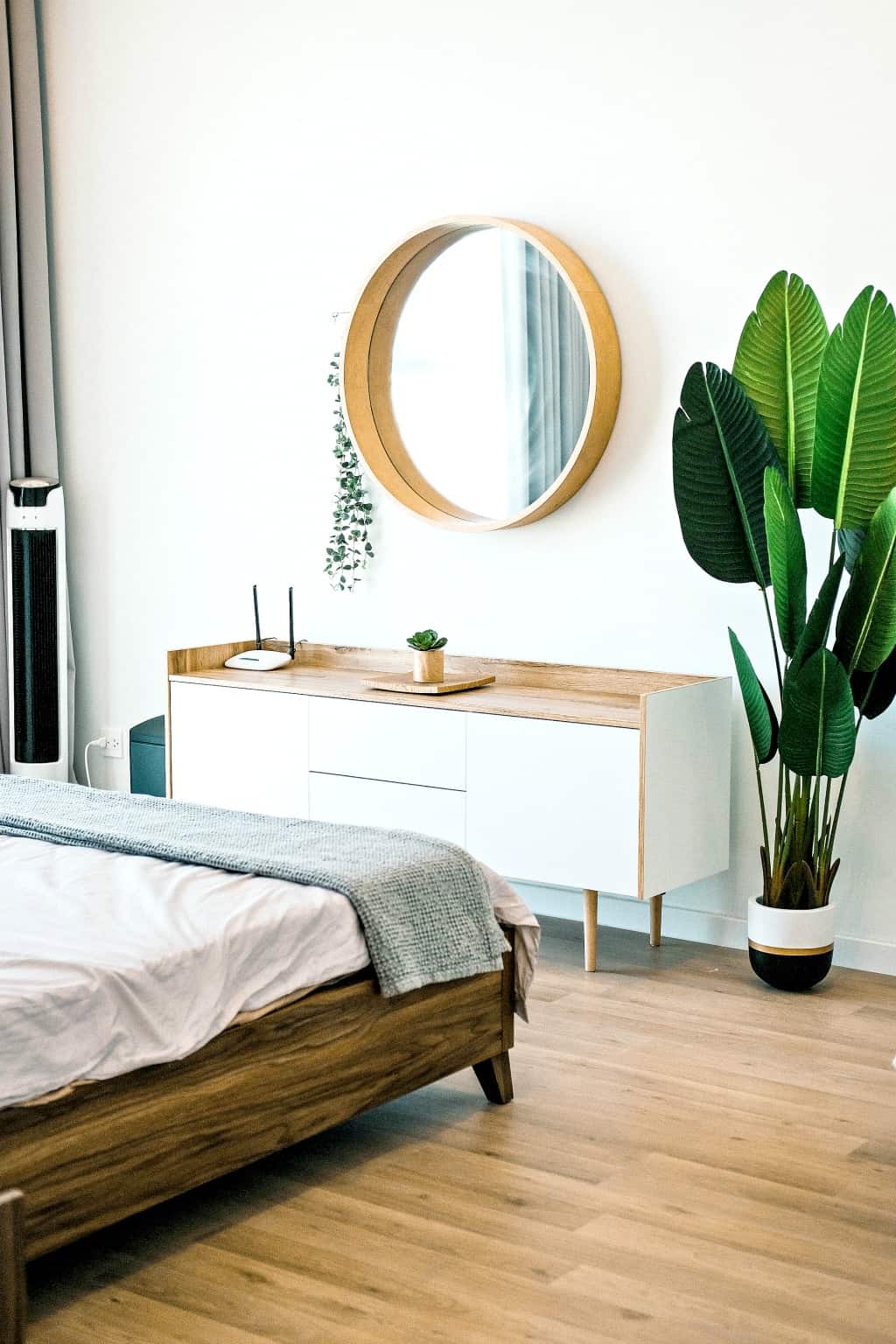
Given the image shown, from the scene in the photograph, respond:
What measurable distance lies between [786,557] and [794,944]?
0.86 m

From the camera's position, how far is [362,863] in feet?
8.35

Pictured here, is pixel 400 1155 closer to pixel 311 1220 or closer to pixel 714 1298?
pixel 311 1220

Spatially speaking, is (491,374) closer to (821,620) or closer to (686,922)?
(821,620)

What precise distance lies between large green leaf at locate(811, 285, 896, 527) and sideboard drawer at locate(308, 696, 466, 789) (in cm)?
102

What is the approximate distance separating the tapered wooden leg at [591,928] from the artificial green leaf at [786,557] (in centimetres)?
74

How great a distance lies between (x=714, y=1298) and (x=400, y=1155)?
2.12ft

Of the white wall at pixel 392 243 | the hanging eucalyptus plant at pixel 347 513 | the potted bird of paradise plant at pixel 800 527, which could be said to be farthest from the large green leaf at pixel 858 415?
the hanging eucalyptus plant at pixel 347 513

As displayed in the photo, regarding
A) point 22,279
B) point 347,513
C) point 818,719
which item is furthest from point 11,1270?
point 22,279

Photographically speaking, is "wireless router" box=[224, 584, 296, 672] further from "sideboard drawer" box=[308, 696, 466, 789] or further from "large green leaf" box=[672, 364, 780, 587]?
"large green leaf" box=[672, 364, 780, 587]

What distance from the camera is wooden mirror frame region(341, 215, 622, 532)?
12.2 ft

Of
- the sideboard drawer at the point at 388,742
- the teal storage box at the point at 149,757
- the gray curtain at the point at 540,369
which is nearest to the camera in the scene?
the sideboard drawer at the point at 388,742

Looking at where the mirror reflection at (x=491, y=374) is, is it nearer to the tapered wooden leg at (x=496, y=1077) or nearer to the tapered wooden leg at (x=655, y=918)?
the tapered wooden leg at (x=655, y=918)

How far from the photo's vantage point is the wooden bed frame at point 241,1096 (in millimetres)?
1953

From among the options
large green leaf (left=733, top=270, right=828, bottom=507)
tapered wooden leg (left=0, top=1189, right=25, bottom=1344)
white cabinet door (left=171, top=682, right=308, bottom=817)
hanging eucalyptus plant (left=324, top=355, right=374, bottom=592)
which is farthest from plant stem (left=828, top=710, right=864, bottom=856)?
tapered wooden leg (left=0, top=1189, right=25, bottom=1344)
